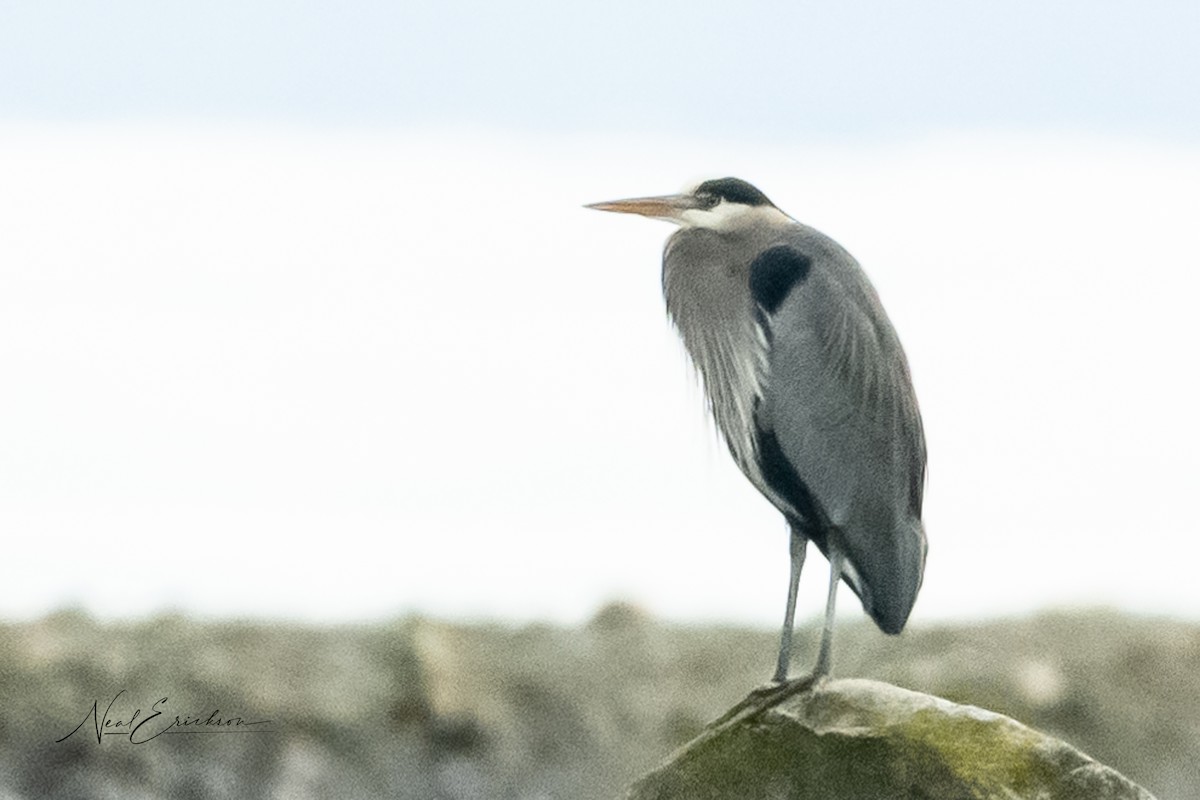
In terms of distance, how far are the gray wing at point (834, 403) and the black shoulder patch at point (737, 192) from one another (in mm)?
252

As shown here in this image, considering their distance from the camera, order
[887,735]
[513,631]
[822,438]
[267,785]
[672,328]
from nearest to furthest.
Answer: [887,735] < [822,438] < [672,328] < [267,785] < [513,631]

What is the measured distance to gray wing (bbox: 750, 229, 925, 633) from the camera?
19.9 feet

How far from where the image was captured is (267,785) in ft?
26.5

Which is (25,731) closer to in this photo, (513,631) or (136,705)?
(136,705)

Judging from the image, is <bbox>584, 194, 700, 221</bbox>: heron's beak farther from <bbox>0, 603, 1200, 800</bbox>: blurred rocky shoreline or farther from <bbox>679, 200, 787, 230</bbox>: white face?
<bbox>0, 603, 1200, 800</bbox>: blurred rocky shoreline

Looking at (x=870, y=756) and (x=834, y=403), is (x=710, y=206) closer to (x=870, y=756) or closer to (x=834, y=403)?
(x=834, y=403)

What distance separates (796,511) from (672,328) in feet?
3.15

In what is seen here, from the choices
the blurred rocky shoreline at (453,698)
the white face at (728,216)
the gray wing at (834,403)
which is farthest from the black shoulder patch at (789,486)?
the blurred rocky shoreline at (453,698)

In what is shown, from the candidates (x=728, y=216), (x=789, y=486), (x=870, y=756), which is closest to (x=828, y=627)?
(x=870, y=756)

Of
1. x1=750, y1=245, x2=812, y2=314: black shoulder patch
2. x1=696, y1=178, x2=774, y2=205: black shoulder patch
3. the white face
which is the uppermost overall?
x1=696, y1=178, x2=774, y2=205: black shoulder patch

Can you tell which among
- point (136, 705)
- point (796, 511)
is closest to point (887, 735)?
point (796, 511)
